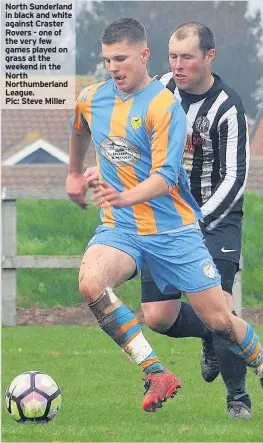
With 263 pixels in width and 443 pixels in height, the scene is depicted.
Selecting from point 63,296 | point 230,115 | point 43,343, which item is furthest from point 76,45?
point 230,115

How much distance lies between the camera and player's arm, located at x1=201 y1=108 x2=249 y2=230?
7.55 meters

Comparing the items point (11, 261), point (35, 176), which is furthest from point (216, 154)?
point (35, 176)

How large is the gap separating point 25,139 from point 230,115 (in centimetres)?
1980

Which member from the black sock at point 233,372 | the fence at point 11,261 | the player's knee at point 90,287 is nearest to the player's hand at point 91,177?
the player's knee at point 90,287

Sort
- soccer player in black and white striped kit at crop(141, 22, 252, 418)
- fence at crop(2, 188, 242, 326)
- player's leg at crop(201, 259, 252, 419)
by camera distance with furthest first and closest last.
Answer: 1. fence at crop(2, 188, 242, 326)
2. soccer player in black and white striped kit at crop(141, 22, 252, 418)
3. player's leg at crop(201, 259, 252, 419)

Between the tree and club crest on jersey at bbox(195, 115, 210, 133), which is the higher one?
club crest on jersey at bbox(195, 115, 210, 133)

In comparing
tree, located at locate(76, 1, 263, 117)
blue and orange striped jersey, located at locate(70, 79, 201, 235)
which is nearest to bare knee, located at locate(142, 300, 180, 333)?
blue and orange striped jersey, located at locate(70, 79, 201, 235)

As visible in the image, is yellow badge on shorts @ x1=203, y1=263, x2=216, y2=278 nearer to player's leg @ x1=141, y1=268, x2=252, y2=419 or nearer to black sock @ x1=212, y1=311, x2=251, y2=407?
player's leg @ x1=141, y1=268, x2=252, y2=419

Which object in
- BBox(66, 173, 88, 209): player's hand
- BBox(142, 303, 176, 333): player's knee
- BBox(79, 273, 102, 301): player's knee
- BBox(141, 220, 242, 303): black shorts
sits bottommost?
BBox(142, 303, 176, 333): player's knee

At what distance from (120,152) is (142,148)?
0.14 metres

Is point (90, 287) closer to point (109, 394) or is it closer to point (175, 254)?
point (175, 254)

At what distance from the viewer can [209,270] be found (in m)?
7.04

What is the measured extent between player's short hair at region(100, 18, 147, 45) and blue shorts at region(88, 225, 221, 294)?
1151mm

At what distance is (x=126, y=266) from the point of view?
22.7 ft
